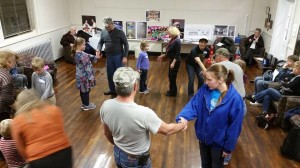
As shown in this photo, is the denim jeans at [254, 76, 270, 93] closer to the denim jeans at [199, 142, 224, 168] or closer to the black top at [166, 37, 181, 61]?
the black top at [166, 37, 181, 61]

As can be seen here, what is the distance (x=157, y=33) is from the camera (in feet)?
28.5

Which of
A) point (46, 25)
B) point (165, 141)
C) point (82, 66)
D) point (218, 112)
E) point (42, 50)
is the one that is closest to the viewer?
point (218, 112)

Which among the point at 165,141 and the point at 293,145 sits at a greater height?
the point at 293,145

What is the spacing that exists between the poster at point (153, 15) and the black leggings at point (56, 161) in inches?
278

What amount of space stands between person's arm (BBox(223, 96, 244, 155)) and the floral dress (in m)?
2.81

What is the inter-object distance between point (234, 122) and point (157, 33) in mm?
6679

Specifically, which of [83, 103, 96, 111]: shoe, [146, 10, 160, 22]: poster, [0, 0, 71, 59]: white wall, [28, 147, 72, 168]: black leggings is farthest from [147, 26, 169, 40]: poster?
[28, 147, 72, 168]: black leggings

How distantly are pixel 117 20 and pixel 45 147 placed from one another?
7366mm

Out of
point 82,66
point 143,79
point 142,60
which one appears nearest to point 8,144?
point 82,66

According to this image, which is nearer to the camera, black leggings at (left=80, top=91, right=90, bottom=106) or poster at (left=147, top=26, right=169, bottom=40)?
black leggings at (left=80, top=91, right=90, bottom=106)

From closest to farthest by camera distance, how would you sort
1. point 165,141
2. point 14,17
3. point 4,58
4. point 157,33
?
1. point 4,58
2. point 165,141
3. point 14,17
4. point 157,33

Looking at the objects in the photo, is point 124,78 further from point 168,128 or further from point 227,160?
point 227,160

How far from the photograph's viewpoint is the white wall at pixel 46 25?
6.41 metres

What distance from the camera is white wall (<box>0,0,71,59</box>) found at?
21.0 ft
